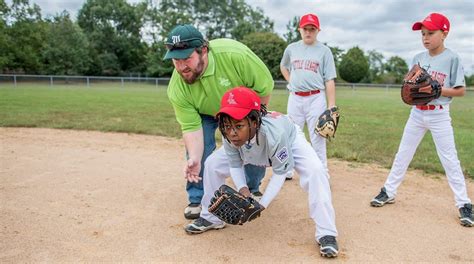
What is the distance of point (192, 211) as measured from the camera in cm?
380

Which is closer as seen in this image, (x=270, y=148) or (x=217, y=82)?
(x=270, y=148)

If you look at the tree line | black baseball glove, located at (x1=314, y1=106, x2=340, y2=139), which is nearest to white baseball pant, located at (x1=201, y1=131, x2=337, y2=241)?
black baseball glove, located at (x1=314, y1=106, x2=340, y2=139)

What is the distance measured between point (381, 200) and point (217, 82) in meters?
2.06

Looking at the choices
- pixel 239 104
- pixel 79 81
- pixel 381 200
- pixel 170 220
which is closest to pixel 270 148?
pixel 239 104

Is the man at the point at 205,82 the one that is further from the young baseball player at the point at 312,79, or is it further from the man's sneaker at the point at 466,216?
the man's sneaker at the point at 466,216

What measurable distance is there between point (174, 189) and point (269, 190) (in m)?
1.74

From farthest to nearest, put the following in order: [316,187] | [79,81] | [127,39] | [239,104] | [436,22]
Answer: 1. [127,39]
2. [79,81]
3. [436,22]
4. [316,187]
5. [239,104]

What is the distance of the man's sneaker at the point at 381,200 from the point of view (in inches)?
162

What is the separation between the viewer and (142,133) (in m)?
8.20

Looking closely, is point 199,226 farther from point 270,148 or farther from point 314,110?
→ point 314,110

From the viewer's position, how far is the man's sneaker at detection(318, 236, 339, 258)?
2994 millimetres

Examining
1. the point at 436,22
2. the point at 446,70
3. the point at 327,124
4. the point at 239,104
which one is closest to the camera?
the point at 239,104

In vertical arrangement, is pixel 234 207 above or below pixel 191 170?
below

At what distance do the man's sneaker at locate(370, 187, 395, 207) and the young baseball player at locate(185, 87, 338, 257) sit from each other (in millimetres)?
1123
